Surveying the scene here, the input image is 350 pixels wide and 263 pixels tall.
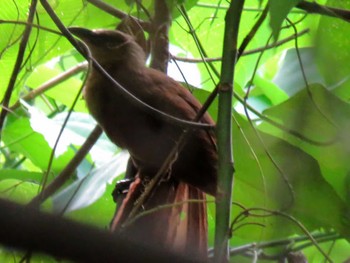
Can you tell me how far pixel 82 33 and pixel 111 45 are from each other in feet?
0.33

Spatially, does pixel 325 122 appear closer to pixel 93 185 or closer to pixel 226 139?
pixel 226 139

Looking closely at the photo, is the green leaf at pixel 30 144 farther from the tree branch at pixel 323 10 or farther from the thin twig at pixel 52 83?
the tree branch at pixel 323 10

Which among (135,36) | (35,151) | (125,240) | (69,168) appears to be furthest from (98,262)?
(35,151)

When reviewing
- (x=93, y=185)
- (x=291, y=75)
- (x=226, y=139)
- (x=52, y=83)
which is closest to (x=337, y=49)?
(x=291, y=75)

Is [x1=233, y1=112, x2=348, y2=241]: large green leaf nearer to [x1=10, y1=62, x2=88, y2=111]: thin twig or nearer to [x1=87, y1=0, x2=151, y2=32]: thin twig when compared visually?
[x1=87, y1=0, x2=151, y2=32]: thin twig

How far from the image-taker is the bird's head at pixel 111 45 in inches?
61.7

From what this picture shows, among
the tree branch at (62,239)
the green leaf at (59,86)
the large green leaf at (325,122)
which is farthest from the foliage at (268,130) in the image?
the tree branch at (62,239)

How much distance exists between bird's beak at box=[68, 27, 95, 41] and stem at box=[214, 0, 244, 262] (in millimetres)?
668

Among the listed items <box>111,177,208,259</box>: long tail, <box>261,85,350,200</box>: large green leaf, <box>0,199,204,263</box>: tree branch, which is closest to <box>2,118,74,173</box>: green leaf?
<box>111,177,208,259</box>: long tail

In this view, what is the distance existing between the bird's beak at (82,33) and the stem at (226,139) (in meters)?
0.67

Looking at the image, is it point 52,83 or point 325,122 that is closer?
point 325,122

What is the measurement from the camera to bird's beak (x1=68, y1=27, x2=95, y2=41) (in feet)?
5.01

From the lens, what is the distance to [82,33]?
1.58m

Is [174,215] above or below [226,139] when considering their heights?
below
